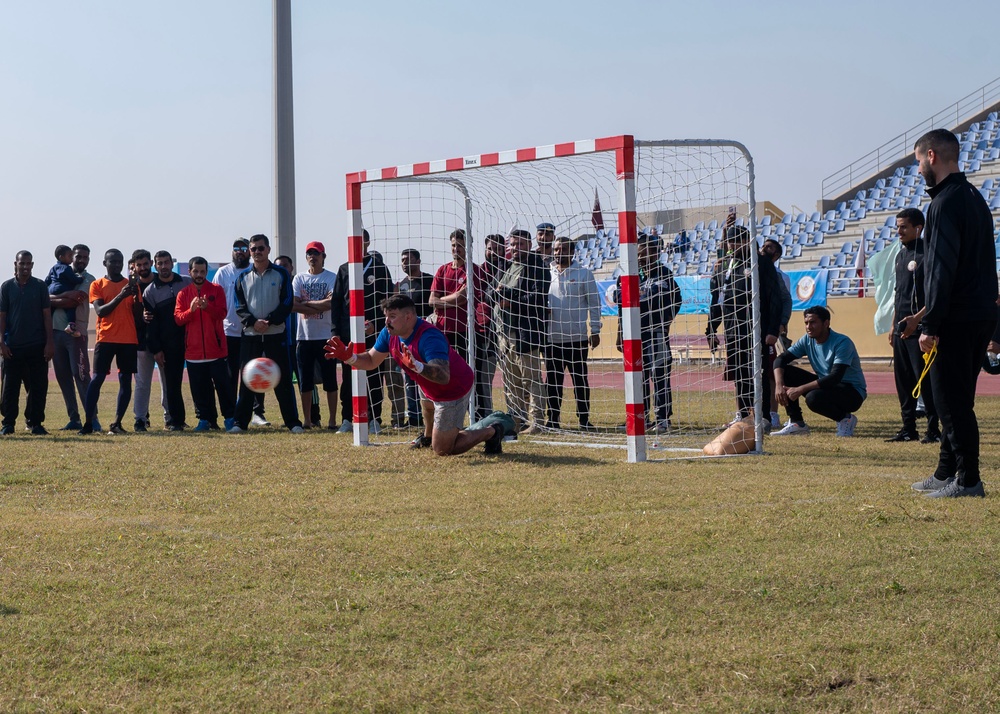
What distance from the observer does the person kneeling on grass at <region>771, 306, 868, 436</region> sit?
10.6 m

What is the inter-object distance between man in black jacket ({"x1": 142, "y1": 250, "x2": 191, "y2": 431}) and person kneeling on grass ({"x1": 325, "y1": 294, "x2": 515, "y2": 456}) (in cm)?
403

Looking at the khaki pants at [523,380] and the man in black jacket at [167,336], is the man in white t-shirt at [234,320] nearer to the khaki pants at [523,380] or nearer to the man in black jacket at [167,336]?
the man in black jacket at [167,336]

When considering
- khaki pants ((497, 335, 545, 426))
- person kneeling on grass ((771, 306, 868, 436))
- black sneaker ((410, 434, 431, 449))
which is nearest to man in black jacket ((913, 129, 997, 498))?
person kneeling on grass ((771, 306, 868, 436))

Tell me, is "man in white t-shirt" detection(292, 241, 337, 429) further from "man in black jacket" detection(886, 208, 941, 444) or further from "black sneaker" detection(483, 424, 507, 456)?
"man in black jacket" detection(886, 208, 941, 444)

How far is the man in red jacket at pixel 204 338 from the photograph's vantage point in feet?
39.4

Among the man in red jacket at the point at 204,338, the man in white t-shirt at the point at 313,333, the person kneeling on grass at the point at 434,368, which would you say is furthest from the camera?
the man in white t-shirt at the point at 313,333

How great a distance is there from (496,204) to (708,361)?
3180 millimetres

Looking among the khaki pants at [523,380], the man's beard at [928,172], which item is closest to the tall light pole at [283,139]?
the khaki pants at [523,380]

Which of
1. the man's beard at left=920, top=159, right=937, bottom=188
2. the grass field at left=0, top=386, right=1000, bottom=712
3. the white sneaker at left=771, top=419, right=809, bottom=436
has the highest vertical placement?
the man's beard at left=920, top=159, right=937, bottom=188

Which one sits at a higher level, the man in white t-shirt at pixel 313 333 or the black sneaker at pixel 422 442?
the man in white t-shirt at pixel 313 333

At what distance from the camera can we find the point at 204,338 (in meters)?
12.0

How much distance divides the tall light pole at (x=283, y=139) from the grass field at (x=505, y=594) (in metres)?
12.7

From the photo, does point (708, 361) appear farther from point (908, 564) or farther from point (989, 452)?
point (908, 564)

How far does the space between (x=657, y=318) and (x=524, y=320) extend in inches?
61.9
